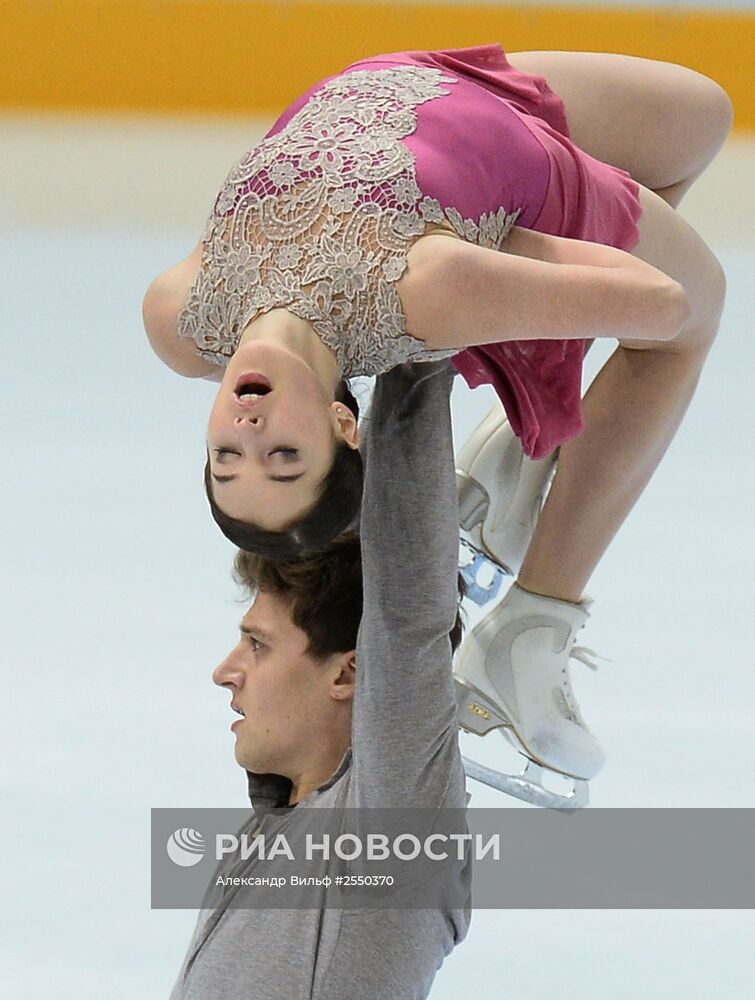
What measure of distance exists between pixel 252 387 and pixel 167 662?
4.57 feet

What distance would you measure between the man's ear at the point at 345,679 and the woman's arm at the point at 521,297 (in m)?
0.34

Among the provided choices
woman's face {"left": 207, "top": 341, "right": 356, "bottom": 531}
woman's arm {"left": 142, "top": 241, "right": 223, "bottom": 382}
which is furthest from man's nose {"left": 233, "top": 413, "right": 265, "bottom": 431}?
woman's arm {"left": 142, "top": 241, "right": 223, "bottom": 382}

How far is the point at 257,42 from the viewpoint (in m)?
6.77

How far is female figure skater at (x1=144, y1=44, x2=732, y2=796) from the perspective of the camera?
1.75 meters

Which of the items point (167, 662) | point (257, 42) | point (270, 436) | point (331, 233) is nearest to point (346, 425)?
point (270, 436)

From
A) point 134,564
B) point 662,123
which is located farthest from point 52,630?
point 662,123

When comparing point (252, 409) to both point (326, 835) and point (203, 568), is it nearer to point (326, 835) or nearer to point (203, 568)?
point (326, 835)

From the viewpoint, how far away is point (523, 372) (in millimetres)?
2064

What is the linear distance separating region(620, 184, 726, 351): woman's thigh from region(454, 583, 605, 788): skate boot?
39 cm

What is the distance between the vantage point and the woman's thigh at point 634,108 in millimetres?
2262

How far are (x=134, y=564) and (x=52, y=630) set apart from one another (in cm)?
30

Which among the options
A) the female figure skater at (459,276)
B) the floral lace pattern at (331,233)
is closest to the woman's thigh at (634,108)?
the female figure skater at (459,276)

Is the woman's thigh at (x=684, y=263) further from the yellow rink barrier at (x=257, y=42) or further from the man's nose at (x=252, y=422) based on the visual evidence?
the yellow rink barrier at (x=257, y=42)

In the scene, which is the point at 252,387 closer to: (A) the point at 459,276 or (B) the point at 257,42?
(A) the point at 459,276
